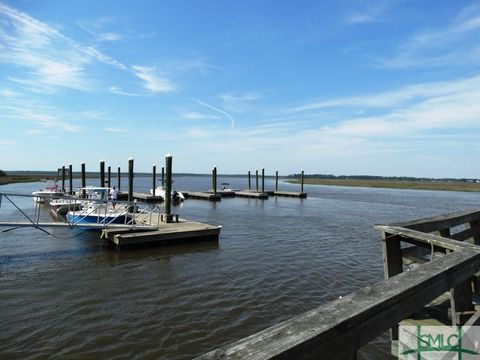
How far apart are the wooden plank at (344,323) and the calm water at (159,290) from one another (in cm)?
477

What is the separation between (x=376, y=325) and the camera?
2.03 metres

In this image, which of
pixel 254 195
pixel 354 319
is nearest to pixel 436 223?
pixel 354 319

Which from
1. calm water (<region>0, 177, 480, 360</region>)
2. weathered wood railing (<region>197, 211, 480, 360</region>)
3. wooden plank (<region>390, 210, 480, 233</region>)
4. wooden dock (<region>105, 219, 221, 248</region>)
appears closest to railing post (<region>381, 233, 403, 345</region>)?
wooden plank (<region>390, 210, 480, 233</region>)

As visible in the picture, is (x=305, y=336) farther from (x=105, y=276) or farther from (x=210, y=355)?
(x=105, y=276)

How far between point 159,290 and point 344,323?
8.69 m

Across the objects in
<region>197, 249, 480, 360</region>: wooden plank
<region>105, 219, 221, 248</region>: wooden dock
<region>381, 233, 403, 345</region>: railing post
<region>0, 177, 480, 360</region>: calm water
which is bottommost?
<region>0, 177, 480, 360</region>: calm water

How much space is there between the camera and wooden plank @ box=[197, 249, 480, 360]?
5.20 ft

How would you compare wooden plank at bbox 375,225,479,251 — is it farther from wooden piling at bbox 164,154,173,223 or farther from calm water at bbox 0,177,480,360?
wooden piling at bbox 164,154,173,223

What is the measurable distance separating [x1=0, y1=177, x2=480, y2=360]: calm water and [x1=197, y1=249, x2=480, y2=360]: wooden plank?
4.77 metres

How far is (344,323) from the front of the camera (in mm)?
1812

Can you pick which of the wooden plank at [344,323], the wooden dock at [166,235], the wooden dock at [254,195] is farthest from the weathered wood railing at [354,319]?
the wooden dock at [254,195]

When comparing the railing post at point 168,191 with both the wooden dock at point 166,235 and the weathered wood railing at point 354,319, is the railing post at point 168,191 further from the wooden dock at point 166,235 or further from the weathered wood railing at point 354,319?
the weathered wood railing at point 354,319

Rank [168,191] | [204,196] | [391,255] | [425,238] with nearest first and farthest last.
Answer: [425,238]
[391,255]
[168,191]
[204,196]

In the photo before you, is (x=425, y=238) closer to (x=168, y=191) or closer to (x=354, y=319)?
(x=354, y=319)
